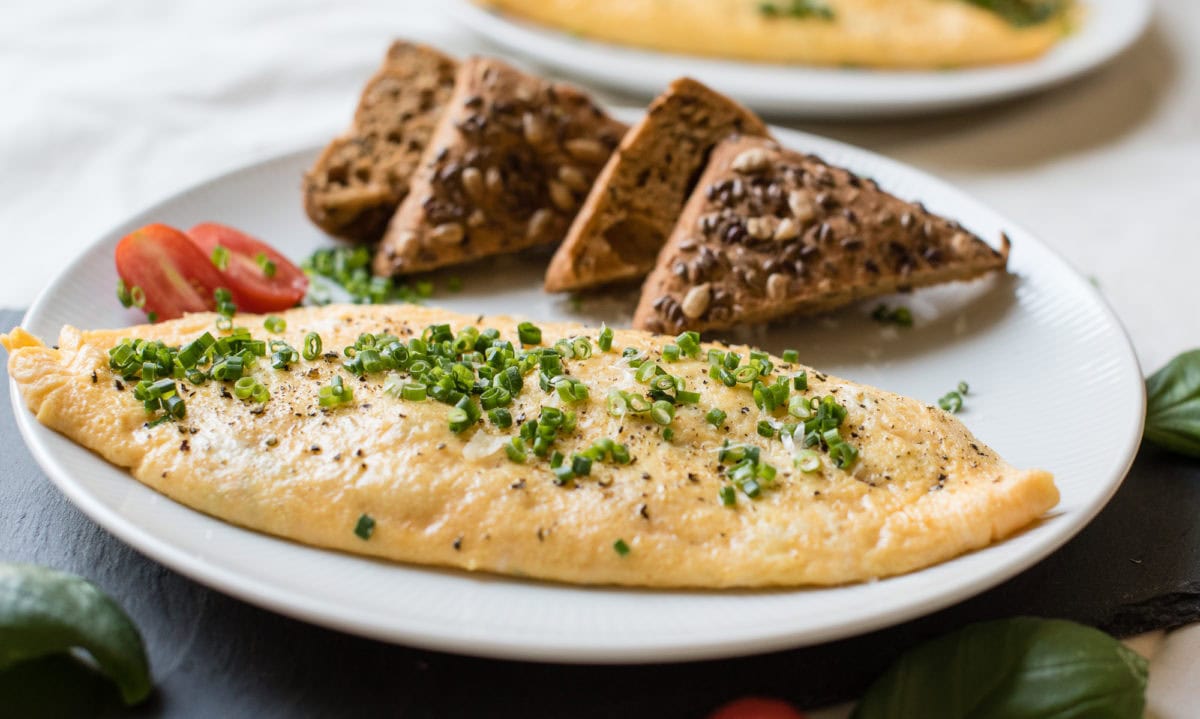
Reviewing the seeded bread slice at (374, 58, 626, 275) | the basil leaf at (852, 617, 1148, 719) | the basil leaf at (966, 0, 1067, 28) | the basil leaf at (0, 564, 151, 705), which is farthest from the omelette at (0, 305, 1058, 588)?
the basil leaf at (966, 0, 1067, 28)

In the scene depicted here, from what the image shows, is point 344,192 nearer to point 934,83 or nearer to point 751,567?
point 751,567

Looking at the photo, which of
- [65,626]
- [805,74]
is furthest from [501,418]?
[805,74]

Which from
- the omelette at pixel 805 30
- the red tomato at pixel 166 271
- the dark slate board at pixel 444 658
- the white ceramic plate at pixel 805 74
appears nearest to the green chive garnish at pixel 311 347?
the dark slate board at pixel 444 658

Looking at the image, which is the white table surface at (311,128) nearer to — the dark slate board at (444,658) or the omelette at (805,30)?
the omelette at (805,30)

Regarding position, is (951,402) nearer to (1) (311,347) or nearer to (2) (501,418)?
(2) (501,418)

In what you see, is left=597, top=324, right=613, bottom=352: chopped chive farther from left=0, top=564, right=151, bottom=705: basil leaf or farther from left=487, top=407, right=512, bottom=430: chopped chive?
left=0, top=564, right=151, bottom=705: basil leaf

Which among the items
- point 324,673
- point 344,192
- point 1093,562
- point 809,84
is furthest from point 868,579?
point 809,84

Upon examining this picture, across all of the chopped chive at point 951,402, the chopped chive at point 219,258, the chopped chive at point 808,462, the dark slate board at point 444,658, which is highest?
the chopped chive at point 808,462
